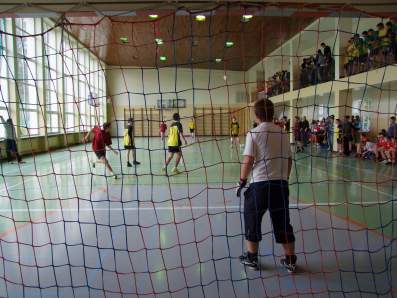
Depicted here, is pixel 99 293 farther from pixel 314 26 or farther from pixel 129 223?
pixel 314 26

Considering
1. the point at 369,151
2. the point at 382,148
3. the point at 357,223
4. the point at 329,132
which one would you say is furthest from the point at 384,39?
the point at 357,223

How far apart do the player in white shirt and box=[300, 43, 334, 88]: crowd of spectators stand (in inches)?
474

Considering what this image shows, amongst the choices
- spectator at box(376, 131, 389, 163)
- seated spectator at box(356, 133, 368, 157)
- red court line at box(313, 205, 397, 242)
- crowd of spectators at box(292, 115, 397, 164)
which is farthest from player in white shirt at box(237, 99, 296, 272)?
seated spectator at box(356, 133, 368, 157)

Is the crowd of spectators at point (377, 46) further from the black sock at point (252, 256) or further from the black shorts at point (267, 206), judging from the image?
the black sock at point (252, 256)

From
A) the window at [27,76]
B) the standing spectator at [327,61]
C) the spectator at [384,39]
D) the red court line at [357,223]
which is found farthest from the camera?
the standing spectator at [327,61]

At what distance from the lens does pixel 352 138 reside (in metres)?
14.3

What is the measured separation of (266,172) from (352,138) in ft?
40.4

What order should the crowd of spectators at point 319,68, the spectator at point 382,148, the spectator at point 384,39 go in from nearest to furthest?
the spectator at point 384,39, the spectator at point 382,148, the crowd of spectators at point 319,68

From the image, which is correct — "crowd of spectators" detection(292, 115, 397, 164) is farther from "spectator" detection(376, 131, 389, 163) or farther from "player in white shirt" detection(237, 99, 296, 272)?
"player in white shirt" detection(237, 99, 296, 272)

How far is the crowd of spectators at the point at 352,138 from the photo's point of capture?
38.4 feet

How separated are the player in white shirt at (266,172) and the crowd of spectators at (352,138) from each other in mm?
7473

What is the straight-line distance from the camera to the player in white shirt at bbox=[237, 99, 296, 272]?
3314 millimetres

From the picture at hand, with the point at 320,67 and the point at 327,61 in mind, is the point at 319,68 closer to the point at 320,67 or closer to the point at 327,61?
the point at 320,67

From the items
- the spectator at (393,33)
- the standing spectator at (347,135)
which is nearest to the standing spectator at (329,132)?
the standing spectator at (347,135)
